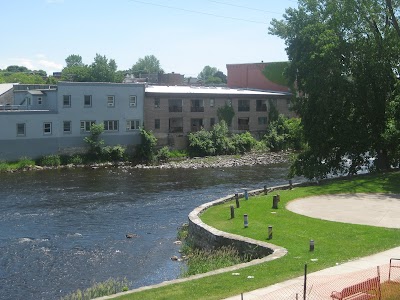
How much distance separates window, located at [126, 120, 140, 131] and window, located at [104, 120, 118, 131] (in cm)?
145

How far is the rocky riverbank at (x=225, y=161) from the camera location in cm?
6012

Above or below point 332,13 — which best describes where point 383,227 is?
below

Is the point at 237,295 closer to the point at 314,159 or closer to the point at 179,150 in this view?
the point at 314,159

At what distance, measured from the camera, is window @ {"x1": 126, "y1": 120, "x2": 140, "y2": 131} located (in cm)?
6581

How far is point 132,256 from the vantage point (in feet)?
85.6

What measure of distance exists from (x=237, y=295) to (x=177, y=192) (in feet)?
89.7

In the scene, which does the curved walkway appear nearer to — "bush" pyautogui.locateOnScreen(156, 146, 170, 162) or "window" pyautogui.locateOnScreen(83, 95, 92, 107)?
"bush" pyautogui.locateOnScreen(156, 146, 170, 162)

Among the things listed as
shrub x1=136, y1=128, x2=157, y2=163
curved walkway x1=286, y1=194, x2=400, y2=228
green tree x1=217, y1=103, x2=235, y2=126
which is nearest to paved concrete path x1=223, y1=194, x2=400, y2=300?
curved walkway x1=286, y1=194, x2=400, y2=228

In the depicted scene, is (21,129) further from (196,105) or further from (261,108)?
(261,108)

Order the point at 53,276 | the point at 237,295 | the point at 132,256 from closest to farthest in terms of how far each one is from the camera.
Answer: the point at 237,295 < the point at 53,276 < the point at 132,256

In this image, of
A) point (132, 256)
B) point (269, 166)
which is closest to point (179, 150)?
point (269, 166)

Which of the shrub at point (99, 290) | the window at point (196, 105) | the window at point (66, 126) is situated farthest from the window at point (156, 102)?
the shrub at point (99, 290)

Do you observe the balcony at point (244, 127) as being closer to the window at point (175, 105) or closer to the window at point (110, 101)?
the window at point (175, 105)

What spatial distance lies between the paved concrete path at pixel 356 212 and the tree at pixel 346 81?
30.6 feet
